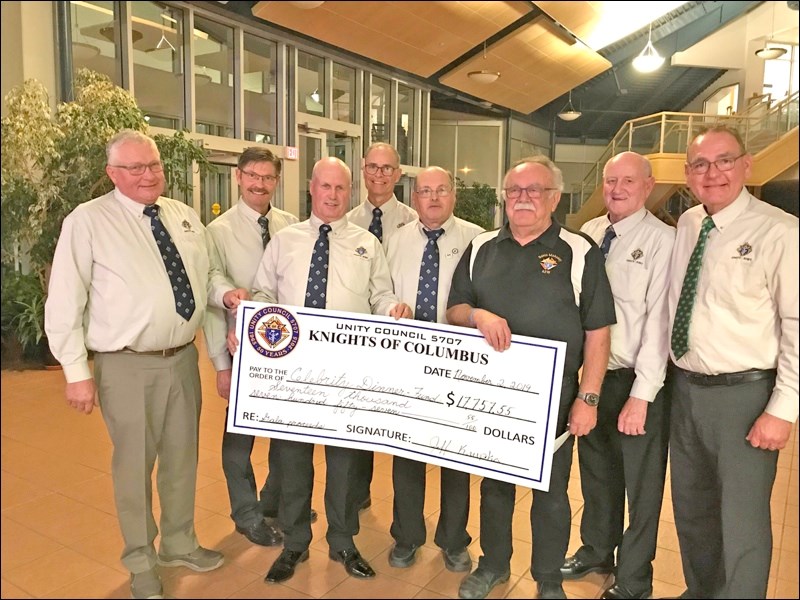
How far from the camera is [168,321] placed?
2479mm

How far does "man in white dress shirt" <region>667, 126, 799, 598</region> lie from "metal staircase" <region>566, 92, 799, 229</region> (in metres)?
0.09

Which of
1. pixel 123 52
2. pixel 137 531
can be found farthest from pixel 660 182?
pixel 123 52

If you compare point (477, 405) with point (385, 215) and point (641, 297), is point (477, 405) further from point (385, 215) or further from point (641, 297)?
point (385, 215)

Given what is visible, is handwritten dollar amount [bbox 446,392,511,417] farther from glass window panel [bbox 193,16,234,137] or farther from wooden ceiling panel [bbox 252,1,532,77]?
glass window panel [bbox 193,16,234,137]

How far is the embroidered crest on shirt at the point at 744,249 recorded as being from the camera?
82.1 inches

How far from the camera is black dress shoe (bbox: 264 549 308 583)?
2555 mm

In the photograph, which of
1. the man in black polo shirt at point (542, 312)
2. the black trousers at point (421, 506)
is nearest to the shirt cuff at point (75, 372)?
the black trousers at point (421, 506)

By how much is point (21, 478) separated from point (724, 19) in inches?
115

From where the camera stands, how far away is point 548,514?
2414mm

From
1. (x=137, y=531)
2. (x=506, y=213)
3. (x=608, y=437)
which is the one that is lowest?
(x=137, y=531)

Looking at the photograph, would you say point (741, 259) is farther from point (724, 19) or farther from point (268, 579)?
point (268, 579)

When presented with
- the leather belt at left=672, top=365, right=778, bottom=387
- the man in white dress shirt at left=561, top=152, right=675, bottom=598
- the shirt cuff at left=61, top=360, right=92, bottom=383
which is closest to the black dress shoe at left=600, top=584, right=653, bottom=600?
the man in white dress shirt at left=561, top=152, right=675, bottom=598

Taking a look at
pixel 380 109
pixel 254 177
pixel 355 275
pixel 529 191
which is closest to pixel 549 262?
pixel 529 191

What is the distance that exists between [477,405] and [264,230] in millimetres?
1510
